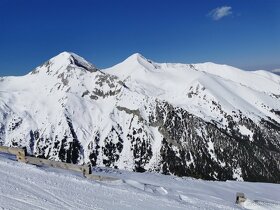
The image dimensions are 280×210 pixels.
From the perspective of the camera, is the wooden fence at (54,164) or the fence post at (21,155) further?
the fence post at (21,155)

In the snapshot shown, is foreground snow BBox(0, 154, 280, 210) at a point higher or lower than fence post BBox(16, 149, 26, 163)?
lower

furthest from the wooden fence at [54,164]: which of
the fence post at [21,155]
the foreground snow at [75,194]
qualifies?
the foreground snow at [75,194]

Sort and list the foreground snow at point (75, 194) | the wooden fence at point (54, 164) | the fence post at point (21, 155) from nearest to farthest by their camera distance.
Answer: the foreground snow at point (75, 194)
the wooden fence at point (54, 164)
the fence post at point (21, 155)

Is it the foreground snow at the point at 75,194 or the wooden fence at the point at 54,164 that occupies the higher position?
the wooden fence at the point at 54,164

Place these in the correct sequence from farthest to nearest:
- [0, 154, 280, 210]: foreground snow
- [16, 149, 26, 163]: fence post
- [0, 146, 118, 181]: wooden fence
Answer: [16, 149, 26, 163]: fence post → [0, 146, 118, 181]: wooden fence → [0, 154, 280, 210]: foreground snow

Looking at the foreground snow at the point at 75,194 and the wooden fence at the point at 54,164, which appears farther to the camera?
the wooden fence at the point at 54,164

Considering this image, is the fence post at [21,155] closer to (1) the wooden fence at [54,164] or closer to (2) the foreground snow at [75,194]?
(1) the wooden fence at [54,164]

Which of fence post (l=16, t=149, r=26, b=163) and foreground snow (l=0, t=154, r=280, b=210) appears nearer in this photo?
foreground snow (l=0, t=154, r=280, b=210)

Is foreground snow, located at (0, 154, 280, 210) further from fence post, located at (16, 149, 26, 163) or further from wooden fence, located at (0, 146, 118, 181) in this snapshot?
fence post, located at (16, 149, 26, 163)

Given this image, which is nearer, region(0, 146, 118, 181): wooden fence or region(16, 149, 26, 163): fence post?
region(0, 146, 118, 181): wooden fence

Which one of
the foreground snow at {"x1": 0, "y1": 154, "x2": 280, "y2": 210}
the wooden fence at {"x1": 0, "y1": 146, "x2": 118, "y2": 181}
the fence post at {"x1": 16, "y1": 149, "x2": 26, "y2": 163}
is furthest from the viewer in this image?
the fence post at {"x1": 16, "y1": 149, "x2": 26, "y2": 163}

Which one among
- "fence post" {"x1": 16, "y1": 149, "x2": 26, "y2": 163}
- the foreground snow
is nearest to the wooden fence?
"fence post" {"x1": 16, "y1": 149, "x2": 26, "y2": 163}

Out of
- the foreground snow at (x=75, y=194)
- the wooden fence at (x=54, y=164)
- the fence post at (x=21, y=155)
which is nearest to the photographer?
the foreground snow at (x=75, y=194)

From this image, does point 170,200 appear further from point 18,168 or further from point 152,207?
point 18,168
